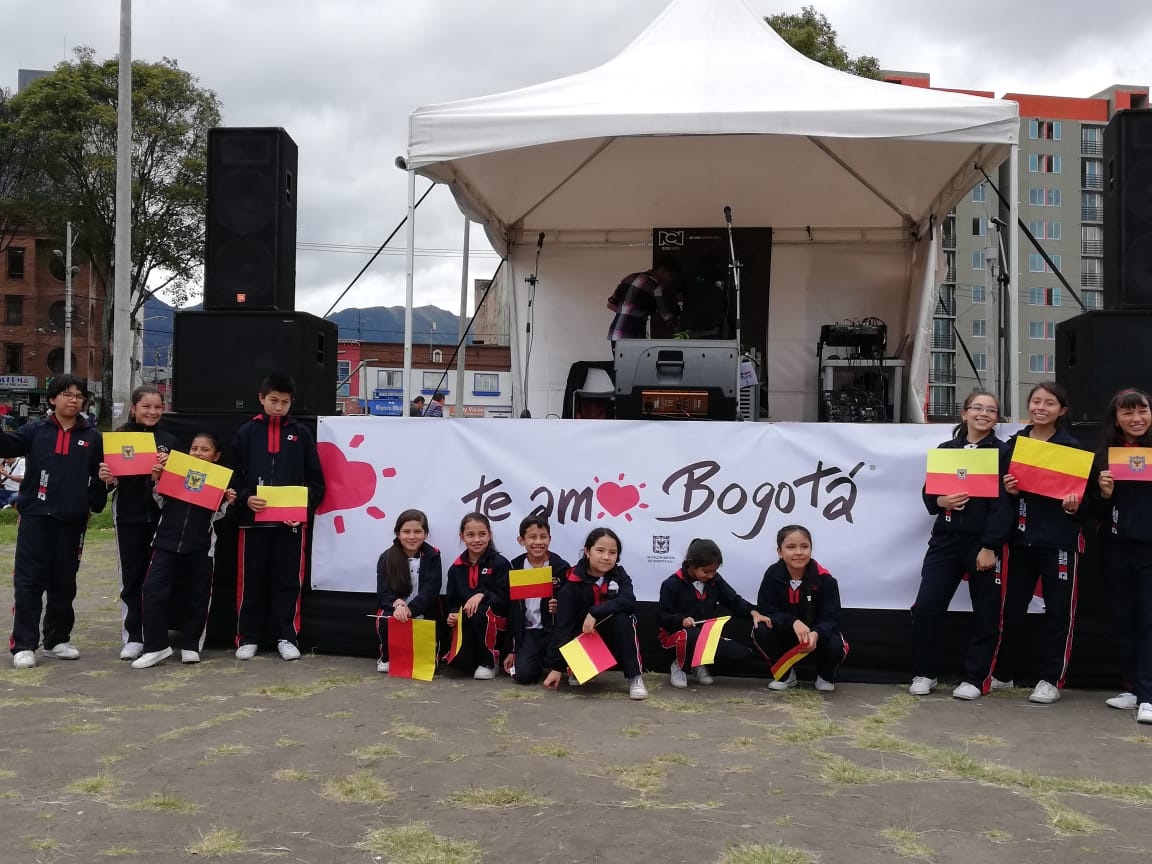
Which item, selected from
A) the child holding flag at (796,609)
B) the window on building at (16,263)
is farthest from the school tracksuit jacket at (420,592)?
the window on building at (16,263)

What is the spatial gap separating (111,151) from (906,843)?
3020cm

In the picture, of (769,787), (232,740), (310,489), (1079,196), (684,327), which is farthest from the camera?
(1079,196)

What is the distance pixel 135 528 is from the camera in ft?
17.5

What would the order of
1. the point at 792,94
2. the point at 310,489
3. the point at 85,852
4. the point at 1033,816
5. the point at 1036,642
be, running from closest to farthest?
the point at 85,852
the point at 1033,816
the point at 1036,642
the point at 310,489
the point at 792,94

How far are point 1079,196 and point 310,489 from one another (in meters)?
80.6

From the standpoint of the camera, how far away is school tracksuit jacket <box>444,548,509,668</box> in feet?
16.5

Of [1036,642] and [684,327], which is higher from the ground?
[684,327]

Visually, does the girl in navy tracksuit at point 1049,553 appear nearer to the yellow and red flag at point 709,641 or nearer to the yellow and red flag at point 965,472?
the yellow and red flag at point 965,472

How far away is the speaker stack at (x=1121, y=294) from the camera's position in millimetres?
4957

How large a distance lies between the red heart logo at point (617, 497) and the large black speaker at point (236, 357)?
5.75 feet

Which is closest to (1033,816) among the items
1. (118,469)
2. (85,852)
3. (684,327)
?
(85,852)

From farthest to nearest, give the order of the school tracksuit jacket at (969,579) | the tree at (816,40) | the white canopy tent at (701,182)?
the tree at (816,40) < the white canopy tent at (701,182) < the school tracksuit jacket at (969,579)

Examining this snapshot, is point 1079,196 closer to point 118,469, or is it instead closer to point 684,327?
point 684,327

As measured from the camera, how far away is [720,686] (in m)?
4.93
